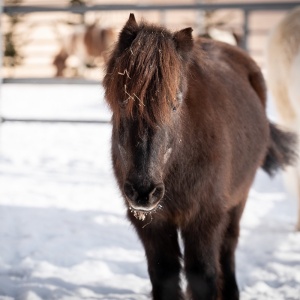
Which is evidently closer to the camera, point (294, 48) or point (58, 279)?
point (58, 279)

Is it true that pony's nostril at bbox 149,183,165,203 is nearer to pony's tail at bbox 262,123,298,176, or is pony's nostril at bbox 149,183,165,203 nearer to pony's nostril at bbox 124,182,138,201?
pony's nostril at bbox 124,182,138,201

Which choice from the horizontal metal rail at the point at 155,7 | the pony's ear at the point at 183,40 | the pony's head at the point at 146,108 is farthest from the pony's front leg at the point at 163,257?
the horizontal metal rail at the point at 155,7

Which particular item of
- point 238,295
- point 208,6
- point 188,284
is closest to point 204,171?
point 188,284

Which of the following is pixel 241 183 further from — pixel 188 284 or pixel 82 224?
pixel 82 224

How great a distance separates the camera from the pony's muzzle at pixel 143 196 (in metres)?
2.02

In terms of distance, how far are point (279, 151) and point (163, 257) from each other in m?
1.31

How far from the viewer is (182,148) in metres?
2.39

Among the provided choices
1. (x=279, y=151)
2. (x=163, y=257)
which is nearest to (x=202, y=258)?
(x=163, y=257)

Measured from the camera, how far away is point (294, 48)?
423 cm

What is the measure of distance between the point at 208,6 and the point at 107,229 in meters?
2.11

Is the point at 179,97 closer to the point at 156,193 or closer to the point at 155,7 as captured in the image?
the point at 156,193

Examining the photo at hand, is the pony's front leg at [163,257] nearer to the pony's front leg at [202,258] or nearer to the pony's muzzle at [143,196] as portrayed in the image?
the pony's front leg at [202,258]

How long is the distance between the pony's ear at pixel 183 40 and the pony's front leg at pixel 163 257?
2.50 feet

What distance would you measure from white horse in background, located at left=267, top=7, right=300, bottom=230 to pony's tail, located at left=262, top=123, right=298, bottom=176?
0.45 meters
